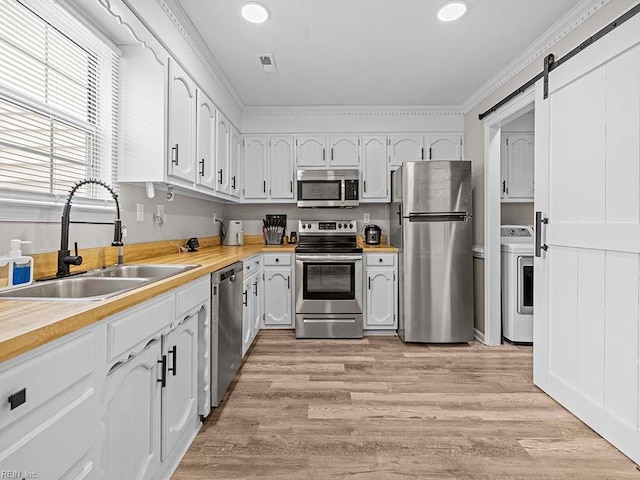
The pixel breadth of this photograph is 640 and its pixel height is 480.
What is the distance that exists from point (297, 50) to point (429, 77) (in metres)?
1.29

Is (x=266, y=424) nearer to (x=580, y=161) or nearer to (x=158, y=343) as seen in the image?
(x=158, y=343)

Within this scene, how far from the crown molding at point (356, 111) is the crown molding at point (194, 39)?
675 mm

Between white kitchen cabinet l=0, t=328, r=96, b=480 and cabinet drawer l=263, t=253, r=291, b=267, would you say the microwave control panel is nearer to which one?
cabinet drawer l=263, t=253, r=291, b=267

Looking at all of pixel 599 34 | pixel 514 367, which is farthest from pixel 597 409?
pixel 599 34

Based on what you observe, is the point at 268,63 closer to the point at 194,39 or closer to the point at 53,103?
the point at 194,39

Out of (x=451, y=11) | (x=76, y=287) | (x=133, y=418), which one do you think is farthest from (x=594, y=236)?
(x=76, y=287)

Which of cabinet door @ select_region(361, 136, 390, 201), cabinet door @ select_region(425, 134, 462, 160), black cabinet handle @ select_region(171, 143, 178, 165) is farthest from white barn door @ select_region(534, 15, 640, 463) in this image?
black cabinet handle @ select_region(171, 143, 178, 165)

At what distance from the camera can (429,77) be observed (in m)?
3.29

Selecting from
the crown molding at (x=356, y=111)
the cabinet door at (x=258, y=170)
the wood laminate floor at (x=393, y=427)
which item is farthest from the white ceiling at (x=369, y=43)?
the wood laminate floor at (x=393, y=427)

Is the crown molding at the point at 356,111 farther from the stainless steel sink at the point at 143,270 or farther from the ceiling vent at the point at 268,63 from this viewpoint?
the stainless steel sink at the point at 143,270

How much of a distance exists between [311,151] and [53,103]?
2.73 meters

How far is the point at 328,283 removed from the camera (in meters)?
3.63

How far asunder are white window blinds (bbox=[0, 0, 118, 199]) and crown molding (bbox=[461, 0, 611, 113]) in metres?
2.81

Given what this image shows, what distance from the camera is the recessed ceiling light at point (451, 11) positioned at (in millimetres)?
2209
